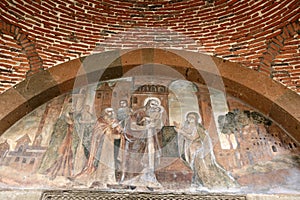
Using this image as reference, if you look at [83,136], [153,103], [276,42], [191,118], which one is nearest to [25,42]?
[83,136]

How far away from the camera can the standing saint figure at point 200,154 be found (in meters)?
4.36

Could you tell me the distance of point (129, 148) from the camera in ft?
15.3

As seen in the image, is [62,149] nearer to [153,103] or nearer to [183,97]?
[153,103]

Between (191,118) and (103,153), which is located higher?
(191,118)

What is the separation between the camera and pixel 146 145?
4.70 m

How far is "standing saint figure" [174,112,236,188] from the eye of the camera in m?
4.36

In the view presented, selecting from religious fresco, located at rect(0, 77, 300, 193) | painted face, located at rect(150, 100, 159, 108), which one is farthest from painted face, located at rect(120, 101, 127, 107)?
painted face, located at rect(150, 100, 159, 108)

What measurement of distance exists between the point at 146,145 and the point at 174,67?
1357 mm

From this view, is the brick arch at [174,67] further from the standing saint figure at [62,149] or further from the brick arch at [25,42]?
the standing saint figure at [62,149]

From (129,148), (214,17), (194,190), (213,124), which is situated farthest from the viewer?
(214,17)

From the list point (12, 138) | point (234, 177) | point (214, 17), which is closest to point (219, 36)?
point (214, 17)

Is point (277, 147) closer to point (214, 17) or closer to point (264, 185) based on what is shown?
point (264, 185)

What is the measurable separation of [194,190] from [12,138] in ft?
6.98

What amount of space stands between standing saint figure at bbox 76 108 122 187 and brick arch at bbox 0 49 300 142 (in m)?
0.72
